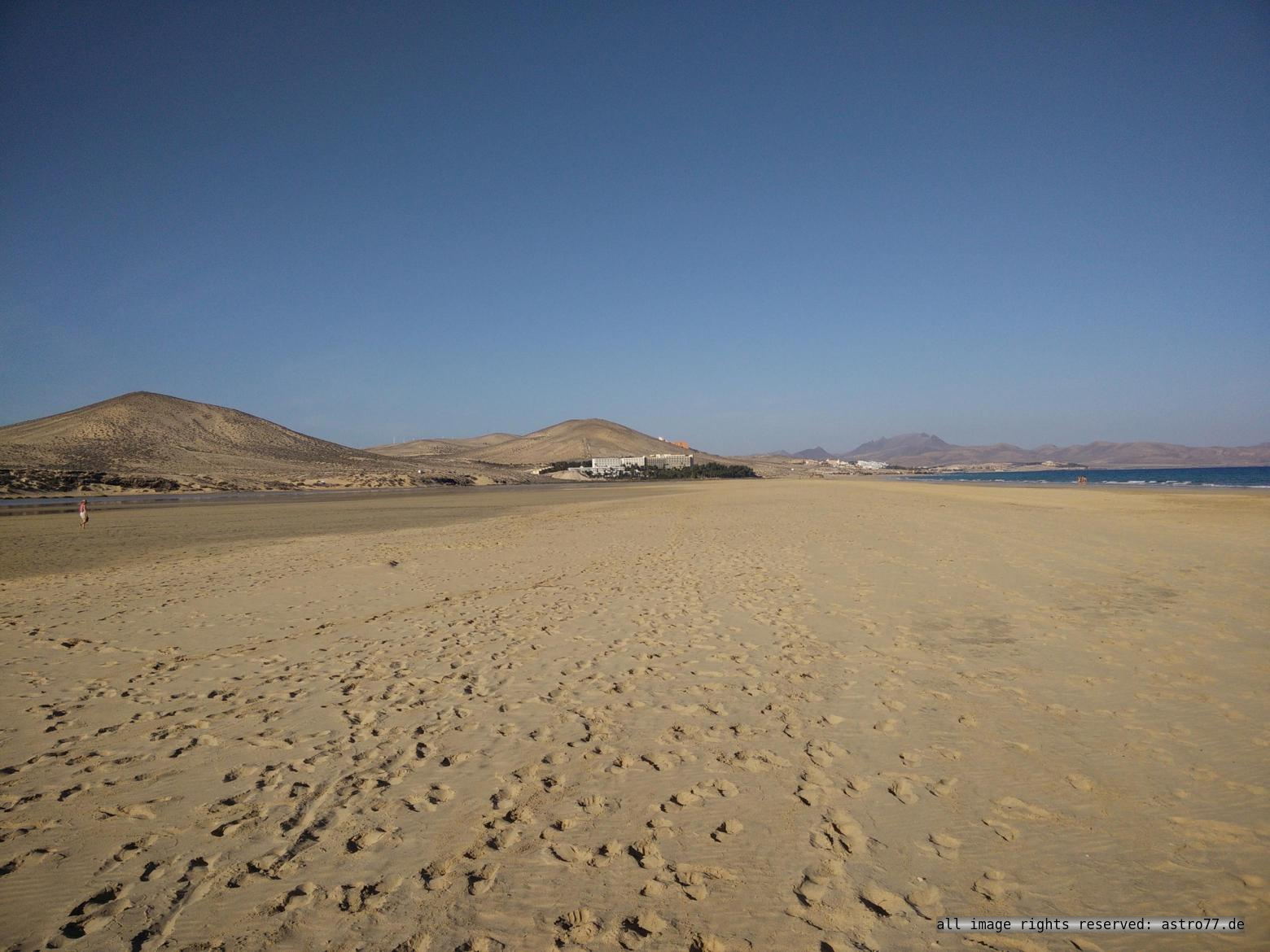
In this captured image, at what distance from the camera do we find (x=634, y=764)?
407 centimetres

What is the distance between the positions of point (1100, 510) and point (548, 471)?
3027 inches

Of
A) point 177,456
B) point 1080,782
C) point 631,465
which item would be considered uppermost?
point 177,456

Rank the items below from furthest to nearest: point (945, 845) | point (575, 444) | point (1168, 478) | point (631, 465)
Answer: point (575, 444)
point (631, 465)
point (1168, 478)
point (945, 845)

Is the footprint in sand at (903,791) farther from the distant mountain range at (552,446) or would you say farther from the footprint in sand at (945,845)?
the distant mountain range at (552,446)

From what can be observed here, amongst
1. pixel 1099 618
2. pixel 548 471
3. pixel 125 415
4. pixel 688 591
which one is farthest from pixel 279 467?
pixel 1099 618

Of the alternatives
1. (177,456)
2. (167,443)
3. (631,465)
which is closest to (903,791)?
(177,456)

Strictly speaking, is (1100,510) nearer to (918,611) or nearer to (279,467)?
(918,611)

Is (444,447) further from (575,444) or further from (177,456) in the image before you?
(177,456)

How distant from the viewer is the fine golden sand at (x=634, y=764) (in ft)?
9.12

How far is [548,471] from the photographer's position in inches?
3674

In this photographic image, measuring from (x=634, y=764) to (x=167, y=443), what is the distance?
7607 centimetres

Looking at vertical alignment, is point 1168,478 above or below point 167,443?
below

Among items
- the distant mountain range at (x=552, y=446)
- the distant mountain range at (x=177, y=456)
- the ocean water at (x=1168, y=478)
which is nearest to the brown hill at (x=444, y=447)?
the distant mountain range at (x=552, y=446)

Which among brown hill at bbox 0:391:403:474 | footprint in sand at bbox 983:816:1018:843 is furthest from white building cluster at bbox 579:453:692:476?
footprint in sand at bbox 983:816:1018:843
